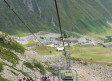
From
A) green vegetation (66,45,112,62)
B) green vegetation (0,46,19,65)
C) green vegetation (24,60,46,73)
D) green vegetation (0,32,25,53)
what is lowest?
green vegetation (24,60,46,73)

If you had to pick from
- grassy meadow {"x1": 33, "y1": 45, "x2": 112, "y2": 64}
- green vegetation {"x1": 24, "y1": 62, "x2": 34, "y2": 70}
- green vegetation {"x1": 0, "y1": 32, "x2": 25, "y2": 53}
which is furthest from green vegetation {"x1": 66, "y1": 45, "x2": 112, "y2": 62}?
green vegetation {"x1": 0, "y1": 32, "x2": 25, "y2": 53}

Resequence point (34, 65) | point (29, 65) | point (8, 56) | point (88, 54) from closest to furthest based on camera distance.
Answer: point (8, 56) → point (29, 65) → point (34, 65) → point (88, 54)

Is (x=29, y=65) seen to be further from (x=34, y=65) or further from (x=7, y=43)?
(x=7, y=43)

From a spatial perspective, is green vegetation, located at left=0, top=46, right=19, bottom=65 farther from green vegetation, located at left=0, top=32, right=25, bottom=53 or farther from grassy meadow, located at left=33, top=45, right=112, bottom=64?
grassy meadow, located at left=33, top=45, right=112, bottom=64

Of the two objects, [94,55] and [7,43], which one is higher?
[94,55]

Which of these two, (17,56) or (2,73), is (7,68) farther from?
(17,56)

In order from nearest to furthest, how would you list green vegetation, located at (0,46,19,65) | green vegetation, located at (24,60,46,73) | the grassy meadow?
green vegetation, located at (0,46,19,65) → green vegetation, located at (24,60,46,73) → the grassy meadow

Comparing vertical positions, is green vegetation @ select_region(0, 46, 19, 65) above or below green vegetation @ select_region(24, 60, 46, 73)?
above

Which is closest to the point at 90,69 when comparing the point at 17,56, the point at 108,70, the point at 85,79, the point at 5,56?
the point at 108,70

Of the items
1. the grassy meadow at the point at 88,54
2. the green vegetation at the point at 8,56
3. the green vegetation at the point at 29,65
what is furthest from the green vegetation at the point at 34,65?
the grassy meadow at the point at 88,54

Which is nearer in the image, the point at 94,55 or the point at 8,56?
the point at 8,56

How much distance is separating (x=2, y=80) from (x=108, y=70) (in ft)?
246

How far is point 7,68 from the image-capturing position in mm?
44750

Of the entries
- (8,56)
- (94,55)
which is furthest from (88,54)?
(8,56)
